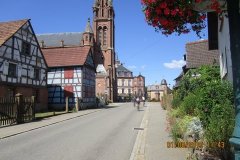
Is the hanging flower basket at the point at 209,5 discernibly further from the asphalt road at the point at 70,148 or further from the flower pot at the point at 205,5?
the asphalt road at the point at 70,148

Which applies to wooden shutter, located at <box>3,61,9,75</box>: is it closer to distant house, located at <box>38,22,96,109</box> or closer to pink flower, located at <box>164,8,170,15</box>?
distant house, located at <box>38,22,96,109</box>

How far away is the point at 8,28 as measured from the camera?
3153 centimetres

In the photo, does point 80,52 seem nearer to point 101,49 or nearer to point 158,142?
point 158,142

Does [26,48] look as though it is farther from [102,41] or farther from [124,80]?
[124,80]

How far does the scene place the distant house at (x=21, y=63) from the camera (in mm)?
29531

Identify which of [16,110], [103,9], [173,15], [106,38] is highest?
[103,9]

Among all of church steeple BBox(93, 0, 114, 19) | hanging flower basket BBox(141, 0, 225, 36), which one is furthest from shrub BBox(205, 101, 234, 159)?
church steeple BBox(93, 0, 114, 19)

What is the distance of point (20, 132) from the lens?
Result: 54.1 ft

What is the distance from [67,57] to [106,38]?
4215cm

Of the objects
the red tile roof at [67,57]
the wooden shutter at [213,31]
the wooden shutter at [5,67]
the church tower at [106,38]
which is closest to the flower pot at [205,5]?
the wooden shutter at [213,31]

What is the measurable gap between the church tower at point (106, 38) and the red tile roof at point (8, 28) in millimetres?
47828

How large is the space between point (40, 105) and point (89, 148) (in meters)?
25.9

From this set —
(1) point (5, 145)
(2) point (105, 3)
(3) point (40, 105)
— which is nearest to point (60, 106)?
(3) point (40, 105)

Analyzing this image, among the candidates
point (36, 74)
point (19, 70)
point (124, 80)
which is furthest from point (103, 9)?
point (19, 70)
